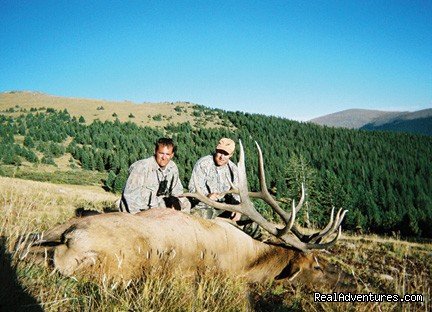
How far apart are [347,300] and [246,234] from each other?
1.80 metres

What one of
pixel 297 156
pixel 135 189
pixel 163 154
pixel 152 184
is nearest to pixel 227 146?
pixel 163 154

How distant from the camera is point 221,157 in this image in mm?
6465

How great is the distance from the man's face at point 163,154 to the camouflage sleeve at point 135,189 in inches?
12.1

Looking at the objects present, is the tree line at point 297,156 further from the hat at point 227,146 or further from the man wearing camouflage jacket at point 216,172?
the hat at point 227,146

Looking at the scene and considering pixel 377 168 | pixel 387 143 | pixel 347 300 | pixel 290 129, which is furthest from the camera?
pixel 290 129

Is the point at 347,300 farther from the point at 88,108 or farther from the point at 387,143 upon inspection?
the point at 387,143

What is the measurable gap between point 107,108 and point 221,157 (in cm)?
12518

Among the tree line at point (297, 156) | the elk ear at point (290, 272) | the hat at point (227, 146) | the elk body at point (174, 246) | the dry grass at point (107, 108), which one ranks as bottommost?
the tree line at point (297, 156)

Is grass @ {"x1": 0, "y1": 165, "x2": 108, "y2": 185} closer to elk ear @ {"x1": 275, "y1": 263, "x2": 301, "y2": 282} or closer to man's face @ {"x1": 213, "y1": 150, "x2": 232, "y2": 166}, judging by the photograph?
man's face @ {"x1": 213, "y1": 150, "x2": 232, "y2": 166}

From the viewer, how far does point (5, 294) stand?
193 cm

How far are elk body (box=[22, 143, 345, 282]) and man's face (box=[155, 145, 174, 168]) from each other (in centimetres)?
101

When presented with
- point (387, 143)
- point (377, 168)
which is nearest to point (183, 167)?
point (377, 168)

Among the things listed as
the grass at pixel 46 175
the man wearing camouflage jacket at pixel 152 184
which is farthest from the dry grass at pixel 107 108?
the man wearing camouflage jacket at pixel 152 184

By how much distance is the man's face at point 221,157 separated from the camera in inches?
253
